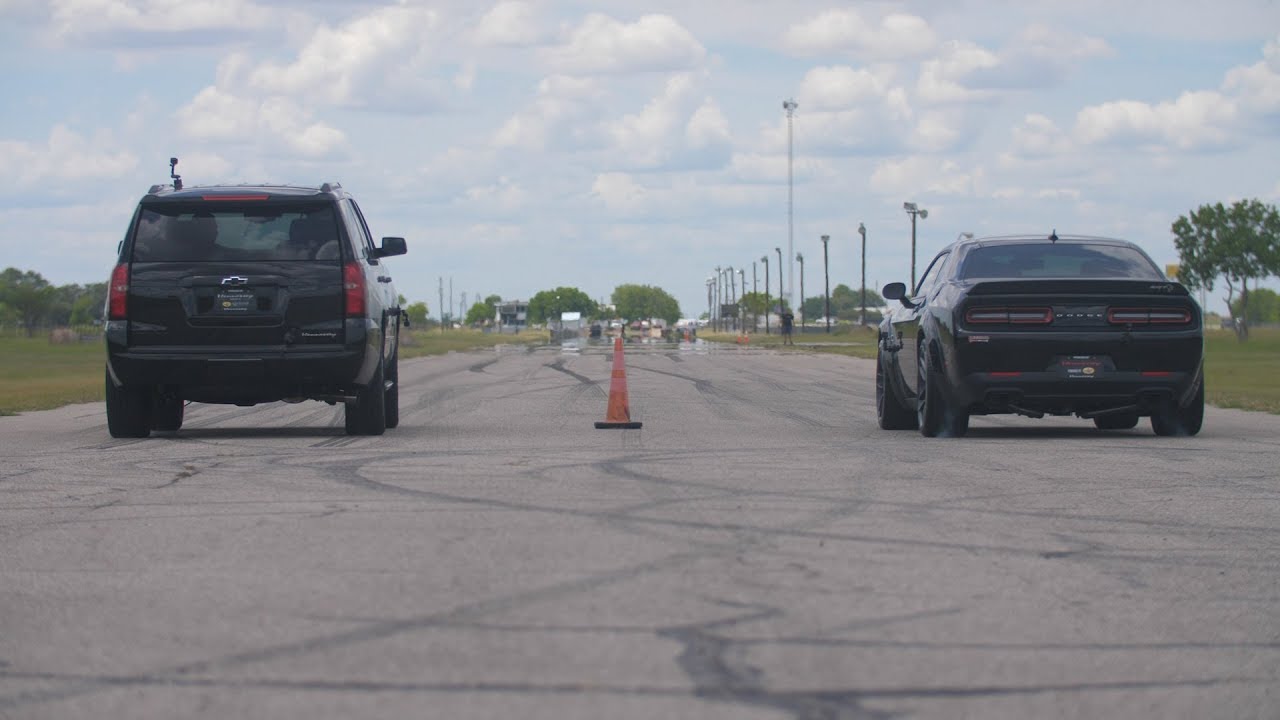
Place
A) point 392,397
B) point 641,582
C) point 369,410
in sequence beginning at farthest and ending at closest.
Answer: point 392,397 < point 369,410 < point 641,582

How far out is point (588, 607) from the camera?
584 centimetres

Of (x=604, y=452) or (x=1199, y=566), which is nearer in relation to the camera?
(x=1199, y=566)

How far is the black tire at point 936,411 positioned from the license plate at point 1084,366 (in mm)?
928

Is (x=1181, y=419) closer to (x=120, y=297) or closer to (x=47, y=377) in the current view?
(x=120, y=297)

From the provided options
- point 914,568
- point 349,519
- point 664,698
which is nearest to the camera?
point 664,698

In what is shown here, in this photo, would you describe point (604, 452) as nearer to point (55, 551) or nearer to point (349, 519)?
point (349, 519)

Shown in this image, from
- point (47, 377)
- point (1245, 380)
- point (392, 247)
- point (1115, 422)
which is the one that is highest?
point (392, 247)

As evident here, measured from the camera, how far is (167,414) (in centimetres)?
1412

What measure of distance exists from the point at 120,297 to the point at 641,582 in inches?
300

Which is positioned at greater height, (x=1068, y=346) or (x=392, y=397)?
(x=1068, y=346)

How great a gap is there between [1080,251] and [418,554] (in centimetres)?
814

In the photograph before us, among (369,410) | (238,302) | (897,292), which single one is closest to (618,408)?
(369,410)

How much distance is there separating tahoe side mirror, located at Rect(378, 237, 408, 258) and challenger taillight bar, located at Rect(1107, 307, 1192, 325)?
5.89m

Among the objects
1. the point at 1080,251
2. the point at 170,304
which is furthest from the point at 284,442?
the point at 1080,251
